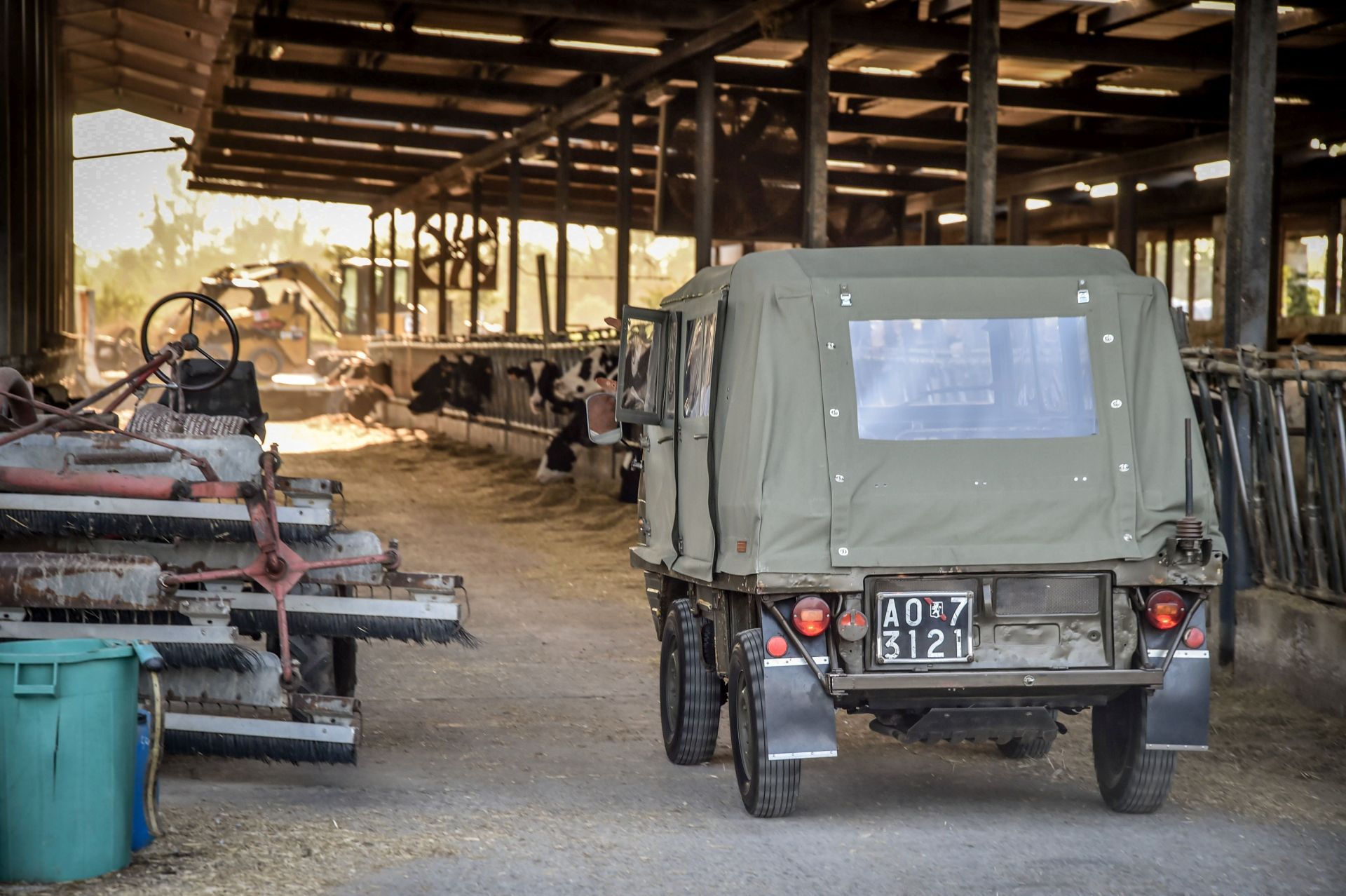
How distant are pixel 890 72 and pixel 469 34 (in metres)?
5.46

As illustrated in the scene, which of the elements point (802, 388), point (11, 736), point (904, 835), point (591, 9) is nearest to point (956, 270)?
point (802, 388)

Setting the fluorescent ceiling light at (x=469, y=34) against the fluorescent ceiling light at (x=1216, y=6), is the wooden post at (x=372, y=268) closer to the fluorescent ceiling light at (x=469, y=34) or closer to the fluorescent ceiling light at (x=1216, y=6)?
the fluorescent ceiling light at (x=469, y=34)

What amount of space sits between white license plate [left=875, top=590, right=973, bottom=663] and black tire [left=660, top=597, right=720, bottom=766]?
131 cm

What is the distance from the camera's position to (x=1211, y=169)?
22953mm

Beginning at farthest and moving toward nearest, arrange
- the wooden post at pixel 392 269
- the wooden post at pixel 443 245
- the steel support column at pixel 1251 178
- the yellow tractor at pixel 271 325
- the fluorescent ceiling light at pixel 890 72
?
the yellow tractor at pixel 271 325 → the wooden post at pixel 392 269 → the wooden post at pixel 443 245 → the fluorescent ceiling light at pixel 890 72 → the steel support column at pixel 1251 178

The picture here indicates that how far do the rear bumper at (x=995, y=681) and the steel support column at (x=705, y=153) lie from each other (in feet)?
37.2

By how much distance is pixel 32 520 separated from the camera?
6383 mm

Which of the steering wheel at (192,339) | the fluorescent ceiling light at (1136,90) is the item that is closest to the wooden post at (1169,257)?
the fluorescent ceiling light at (1136,90)

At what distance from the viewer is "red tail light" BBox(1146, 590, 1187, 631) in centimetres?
568

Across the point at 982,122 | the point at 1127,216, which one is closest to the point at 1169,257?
the point at 1127,216

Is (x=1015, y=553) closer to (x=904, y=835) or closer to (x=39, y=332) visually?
(x=904, y=835)

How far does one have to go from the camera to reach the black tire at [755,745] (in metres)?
5.59

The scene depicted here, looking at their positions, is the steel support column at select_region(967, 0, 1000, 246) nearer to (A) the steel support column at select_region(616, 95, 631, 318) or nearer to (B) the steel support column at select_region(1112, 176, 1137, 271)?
(A) the steel support column at select_region(616, 95, 631, 318)

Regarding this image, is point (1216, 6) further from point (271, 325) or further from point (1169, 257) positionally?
point (271, 325)
